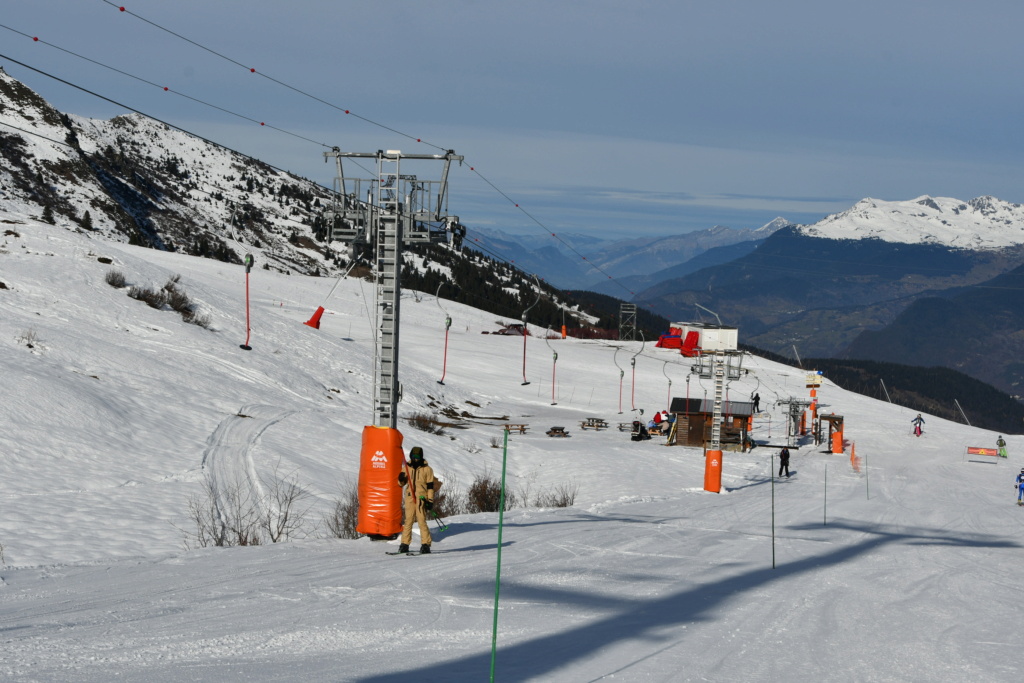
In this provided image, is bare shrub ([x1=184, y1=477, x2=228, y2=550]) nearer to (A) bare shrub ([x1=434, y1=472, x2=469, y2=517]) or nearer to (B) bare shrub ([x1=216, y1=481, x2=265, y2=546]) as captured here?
(B) bare shrub ([x1=216, y1=481, x2=265, y2=546])

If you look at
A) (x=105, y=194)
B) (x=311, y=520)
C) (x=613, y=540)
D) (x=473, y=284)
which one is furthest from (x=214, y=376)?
(x=473, y=284)

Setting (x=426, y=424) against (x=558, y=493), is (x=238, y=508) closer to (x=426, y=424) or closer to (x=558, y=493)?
(x=558, y=493)

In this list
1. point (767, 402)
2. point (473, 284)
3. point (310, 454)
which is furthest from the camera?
point (473, 284)

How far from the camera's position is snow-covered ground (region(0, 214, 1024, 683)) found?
8.52 metres

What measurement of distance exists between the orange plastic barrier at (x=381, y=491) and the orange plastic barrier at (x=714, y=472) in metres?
14.9

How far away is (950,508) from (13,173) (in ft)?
400

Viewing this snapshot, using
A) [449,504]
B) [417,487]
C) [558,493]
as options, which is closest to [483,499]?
[449,504]

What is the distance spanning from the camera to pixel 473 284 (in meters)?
179

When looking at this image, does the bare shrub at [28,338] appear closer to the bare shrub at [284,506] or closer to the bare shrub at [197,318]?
the bare shrub at [284,506]

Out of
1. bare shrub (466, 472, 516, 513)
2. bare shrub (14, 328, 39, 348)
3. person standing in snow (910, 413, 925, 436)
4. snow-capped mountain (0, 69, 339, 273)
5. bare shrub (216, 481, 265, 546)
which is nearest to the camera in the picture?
bare shrub (216, 481, 265, 546)

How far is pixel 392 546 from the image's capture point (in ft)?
46.6

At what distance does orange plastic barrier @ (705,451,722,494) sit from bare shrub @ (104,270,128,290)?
91.7 ft

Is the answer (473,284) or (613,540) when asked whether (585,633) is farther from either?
(473,284)

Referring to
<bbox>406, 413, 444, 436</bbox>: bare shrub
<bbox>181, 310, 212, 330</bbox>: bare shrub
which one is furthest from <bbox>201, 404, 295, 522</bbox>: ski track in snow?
<bbox>181, 310, 212, 330</bbox>: bare shrub
